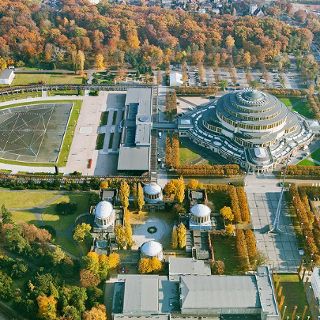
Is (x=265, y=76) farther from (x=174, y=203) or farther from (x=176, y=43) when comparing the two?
(x=174, y=203)

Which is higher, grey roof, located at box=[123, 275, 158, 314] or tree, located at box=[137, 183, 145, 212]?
grey roof, located at box=[123, 275, 158, 314]

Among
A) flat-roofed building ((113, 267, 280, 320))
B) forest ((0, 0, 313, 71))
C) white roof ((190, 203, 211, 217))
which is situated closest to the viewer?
flat-roofed building ((113, 267, 280, 320))

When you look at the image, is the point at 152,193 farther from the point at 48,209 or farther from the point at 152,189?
the point at 48,209

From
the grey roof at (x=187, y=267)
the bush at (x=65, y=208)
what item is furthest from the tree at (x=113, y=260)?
the bush at (x=65, y=208)

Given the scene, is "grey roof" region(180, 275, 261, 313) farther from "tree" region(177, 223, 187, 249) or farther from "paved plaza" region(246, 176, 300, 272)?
"paved plaza" region(246, 176, 300, 272)

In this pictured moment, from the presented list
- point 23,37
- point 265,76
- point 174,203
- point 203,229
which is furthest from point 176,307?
point 23,37

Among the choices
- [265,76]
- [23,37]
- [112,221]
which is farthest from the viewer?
[23,37]

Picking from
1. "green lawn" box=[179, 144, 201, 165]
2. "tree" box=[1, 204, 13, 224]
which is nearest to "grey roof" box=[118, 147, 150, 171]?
"green lawn" box=[179, 144, 201, 165]
